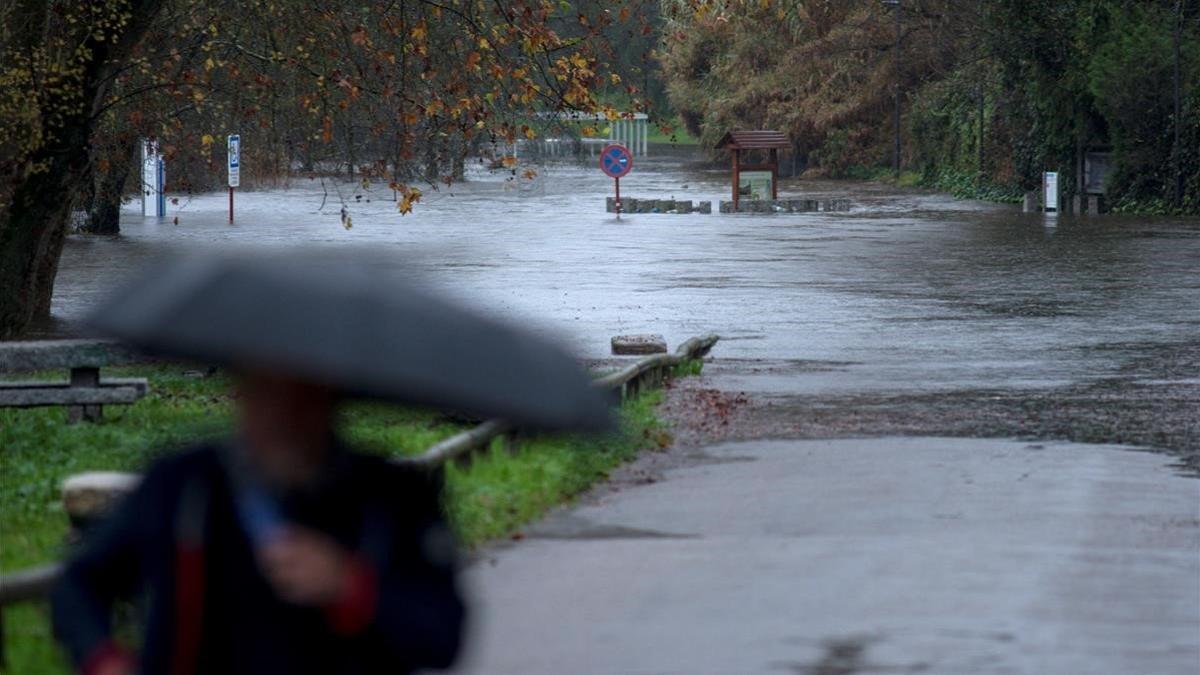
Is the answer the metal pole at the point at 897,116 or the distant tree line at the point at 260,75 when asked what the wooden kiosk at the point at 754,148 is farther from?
the distant tree line at the point at 260,75

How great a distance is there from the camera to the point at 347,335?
3025 millimetres

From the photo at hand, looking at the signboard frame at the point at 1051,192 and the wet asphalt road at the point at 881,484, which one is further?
the signboard frame at the point at 1051,192

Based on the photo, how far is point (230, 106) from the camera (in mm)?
25125

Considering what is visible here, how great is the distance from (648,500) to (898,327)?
12741 millimetres

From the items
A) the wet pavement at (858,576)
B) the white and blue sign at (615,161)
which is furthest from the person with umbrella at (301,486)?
the white and blue sign at (615,161)

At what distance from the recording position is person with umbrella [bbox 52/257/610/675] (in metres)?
3.04

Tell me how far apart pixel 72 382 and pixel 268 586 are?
10926mm

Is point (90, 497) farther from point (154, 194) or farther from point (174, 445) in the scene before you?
point (154, 194)

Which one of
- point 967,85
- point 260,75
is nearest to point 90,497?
point 260,75

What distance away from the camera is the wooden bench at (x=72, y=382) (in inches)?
521

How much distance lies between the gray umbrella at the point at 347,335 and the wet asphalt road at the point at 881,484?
44.0 inches

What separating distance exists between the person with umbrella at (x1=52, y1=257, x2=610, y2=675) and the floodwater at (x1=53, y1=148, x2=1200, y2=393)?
326cm

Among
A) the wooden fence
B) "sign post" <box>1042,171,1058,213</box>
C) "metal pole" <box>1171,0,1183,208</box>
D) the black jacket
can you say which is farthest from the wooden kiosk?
the black jacket

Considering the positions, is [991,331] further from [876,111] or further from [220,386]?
[876,111]
